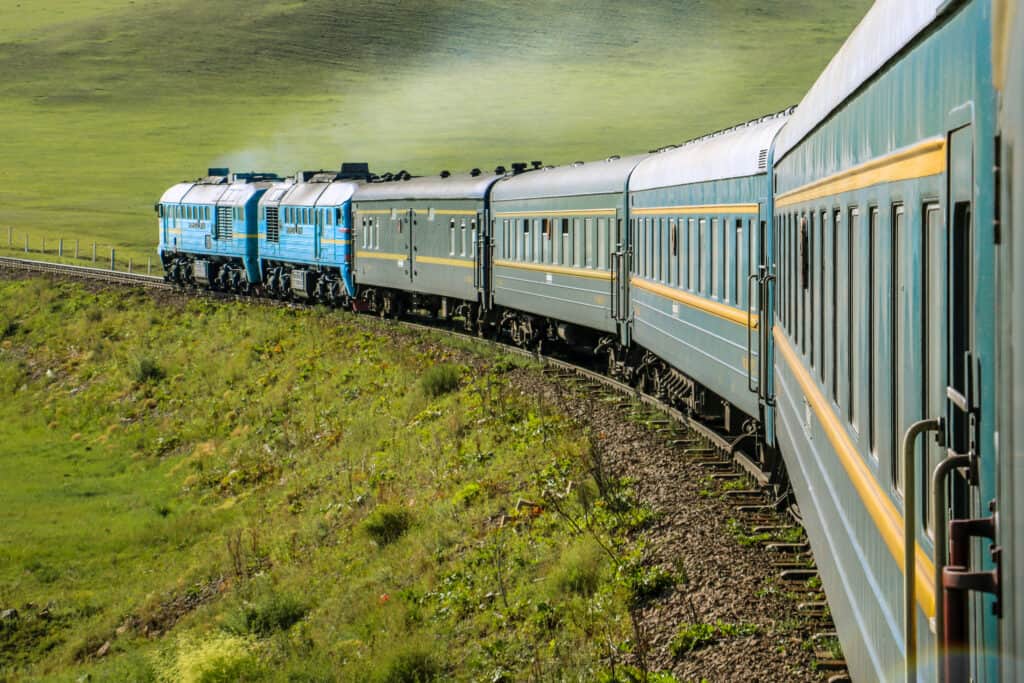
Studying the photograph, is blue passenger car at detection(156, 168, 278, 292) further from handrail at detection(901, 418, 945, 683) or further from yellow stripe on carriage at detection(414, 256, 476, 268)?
handrail at detection(901, 418, 945, 683)

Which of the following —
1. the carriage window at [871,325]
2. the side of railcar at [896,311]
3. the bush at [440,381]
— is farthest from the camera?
the bush at [440,381]

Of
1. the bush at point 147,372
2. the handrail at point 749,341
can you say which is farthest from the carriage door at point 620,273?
the bush at point 147,372

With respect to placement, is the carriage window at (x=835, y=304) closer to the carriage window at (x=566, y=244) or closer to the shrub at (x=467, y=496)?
the shrub at (x=467, y=496)

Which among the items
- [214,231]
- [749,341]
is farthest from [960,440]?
[214,231]

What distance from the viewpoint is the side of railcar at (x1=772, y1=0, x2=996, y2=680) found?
298cm

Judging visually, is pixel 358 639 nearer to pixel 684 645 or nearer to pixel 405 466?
pixel 684 645

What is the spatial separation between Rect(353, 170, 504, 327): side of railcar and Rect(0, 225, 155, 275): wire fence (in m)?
29.2

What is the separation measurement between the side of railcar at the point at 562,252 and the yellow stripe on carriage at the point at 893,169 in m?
15.2

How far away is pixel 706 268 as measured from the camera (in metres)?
15.2

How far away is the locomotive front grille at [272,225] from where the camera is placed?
45.1m

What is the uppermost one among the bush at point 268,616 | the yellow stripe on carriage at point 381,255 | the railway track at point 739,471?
the yellow stripe on carriage at point 381,255

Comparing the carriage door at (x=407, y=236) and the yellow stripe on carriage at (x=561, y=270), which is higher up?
the carriage door at (x=407, y=236)

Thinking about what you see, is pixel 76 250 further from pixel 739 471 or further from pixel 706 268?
pixel 739 471

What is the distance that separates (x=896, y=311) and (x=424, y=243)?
29790 mm
